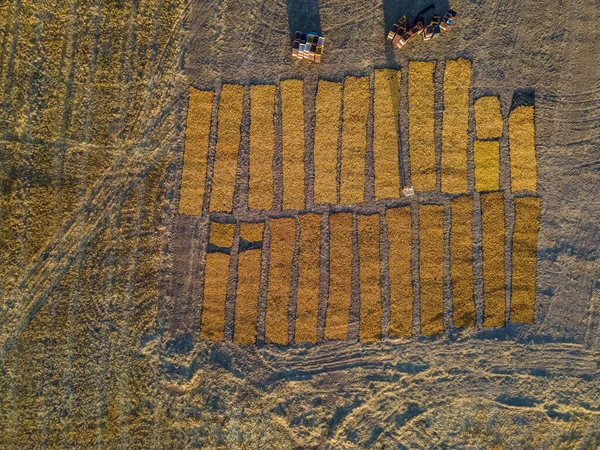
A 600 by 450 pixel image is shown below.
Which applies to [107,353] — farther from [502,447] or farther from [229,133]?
[502,447]

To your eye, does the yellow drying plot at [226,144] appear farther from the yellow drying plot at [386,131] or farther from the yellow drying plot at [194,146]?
the yellow drying plot at [386,131]

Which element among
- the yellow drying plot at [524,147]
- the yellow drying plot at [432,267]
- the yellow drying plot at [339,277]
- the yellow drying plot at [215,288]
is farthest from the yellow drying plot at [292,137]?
the yellow drying plot at [524,147]

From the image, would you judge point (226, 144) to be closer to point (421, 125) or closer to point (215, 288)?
point (215, 288)

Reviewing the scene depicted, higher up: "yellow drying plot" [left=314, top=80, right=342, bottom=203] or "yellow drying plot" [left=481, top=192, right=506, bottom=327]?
"yellow drying plot" [left=314, top=80, right=342, bottom=203]

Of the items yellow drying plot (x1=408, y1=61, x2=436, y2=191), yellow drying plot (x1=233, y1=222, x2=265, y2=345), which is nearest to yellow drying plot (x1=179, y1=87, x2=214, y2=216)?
yellow drying plot (x1=233, y1=222, x2=265, y2=345)

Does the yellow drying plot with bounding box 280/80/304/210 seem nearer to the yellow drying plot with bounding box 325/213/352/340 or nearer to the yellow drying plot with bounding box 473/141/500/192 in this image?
the yellow drying plot with bounding box 325/213/352/340

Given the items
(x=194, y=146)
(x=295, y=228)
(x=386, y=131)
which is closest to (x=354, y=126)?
(x=386, y=131)
